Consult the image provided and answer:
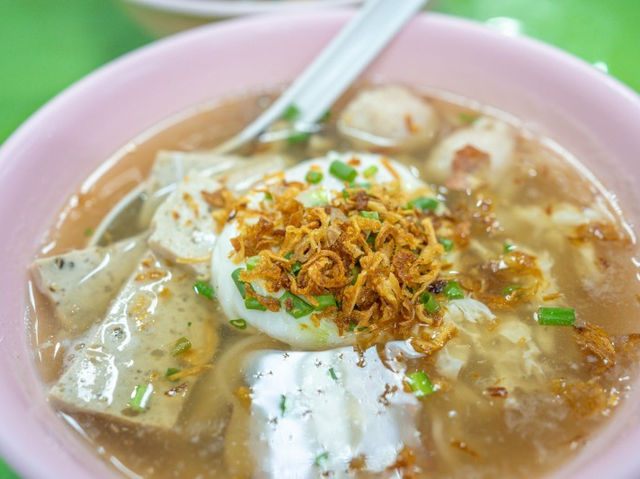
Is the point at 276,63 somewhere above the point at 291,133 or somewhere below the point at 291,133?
above

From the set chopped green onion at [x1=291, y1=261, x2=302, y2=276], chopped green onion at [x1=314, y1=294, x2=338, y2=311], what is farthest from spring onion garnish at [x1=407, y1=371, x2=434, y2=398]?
chopped green onion at [x1=291, y1=261, x2=302, y2=276]

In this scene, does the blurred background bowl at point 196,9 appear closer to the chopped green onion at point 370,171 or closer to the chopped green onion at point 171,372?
the chopped green onion at point 370,171

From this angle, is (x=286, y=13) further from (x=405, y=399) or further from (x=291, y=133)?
(x=405, y=399)

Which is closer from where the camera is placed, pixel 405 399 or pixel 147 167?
pixel 405 399

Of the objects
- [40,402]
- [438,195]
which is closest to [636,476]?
[438,195]

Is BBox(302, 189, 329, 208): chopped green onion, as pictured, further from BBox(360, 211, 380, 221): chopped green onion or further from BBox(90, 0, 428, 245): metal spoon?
BBox(90, 0, 428, 245): metal spoon

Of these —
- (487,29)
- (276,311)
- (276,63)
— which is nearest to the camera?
(276,311)
